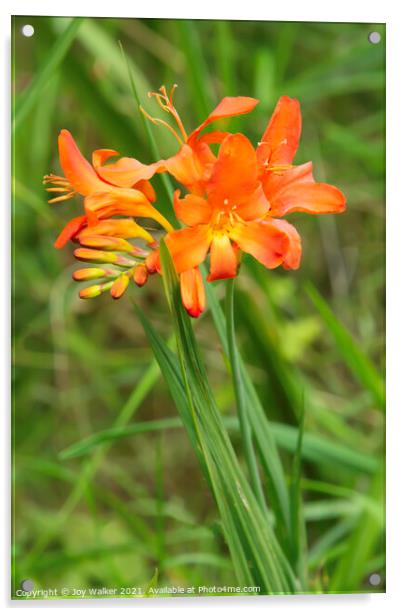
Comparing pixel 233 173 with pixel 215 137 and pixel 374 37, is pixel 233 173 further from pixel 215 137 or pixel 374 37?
pixel 374 37

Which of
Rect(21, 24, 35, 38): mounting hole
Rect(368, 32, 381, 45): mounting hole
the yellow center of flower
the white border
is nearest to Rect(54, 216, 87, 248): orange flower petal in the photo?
the yellow center of flower

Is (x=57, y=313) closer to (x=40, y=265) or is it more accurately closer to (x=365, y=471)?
(x=40, y=265)

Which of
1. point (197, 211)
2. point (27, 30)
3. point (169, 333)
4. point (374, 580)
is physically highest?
point (27, 30)

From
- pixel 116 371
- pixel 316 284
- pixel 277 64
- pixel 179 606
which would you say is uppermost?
pixel 277 64

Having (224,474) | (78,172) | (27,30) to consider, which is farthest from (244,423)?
(27,30)

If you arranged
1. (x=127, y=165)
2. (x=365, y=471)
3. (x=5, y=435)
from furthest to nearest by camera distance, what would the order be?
(x=365, y=471) → (x=5, y=435) → (x=127, y=165)

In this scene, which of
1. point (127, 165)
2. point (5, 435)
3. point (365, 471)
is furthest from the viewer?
point (365, 471)

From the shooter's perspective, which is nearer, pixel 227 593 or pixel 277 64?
pixel 227 593

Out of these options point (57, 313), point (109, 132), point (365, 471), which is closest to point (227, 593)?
point (365, 471)
